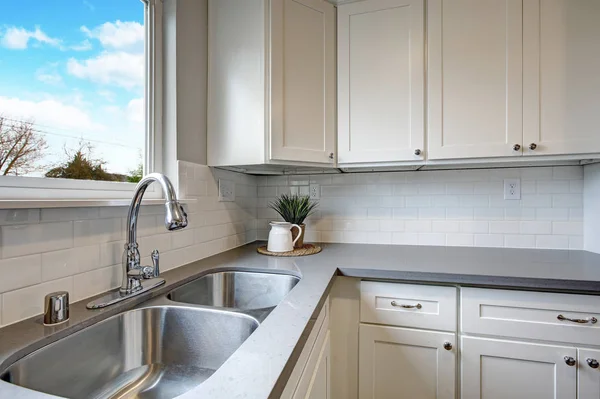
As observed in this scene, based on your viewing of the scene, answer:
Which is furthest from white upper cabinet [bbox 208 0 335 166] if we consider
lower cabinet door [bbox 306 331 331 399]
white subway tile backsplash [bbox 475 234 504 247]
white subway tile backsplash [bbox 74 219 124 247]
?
white subway tile backsplash [bbox 475 234 504 247]

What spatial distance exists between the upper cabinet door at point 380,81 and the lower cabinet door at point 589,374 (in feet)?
3.17

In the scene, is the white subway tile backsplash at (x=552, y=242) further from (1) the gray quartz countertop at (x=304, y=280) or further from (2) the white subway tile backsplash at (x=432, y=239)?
(2) the white subway tile backsplash at (x=432, y=239)

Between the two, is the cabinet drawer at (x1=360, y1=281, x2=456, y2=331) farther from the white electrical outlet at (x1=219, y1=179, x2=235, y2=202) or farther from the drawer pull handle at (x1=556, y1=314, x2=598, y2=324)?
the white electrical outlet at (x1=219, y1=179, x2=235, y2=202)

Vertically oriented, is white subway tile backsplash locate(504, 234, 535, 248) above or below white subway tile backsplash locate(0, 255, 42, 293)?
below

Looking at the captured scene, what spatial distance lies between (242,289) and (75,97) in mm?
902

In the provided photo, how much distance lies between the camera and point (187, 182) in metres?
1.36

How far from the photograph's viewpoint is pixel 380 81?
61.4 inches

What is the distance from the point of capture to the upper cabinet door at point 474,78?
4.57 ft

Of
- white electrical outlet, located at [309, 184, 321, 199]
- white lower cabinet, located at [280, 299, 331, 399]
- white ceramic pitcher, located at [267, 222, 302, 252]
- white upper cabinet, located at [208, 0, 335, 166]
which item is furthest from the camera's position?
white electrical outlet, located at [309, 184, 321, 199]

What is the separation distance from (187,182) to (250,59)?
652 mm

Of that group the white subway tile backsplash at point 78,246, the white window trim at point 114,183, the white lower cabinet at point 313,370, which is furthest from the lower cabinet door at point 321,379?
the white window trim at point 114,183

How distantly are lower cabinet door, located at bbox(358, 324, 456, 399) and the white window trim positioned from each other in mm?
1081

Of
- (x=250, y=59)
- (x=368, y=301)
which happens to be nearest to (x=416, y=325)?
(x=368, y=301)

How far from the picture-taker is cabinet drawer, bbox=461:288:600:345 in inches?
42.5
